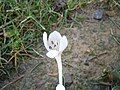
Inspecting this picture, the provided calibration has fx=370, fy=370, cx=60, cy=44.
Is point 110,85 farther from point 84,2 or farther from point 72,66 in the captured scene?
point 84,2

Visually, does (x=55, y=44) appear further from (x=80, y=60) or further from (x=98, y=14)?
(x=98, y=14)

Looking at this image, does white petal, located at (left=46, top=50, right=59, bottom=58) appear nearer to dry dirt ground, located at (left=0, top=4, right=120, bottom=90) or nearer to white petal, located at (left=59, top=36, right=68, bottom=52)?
white petal, located at (left=59, top=36, right=68, bottom=52)

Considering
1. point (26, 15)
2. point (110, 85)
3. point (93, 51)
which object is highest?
point (26, 15)

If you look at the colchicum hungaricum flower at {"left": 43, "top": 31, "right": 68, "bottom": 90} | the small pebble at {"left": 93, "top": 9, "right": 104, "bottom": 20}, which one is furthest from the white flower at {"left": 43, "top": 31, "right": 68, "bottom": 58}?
the small pebble at {"left": 93, "top": 9, "right": 104, "bottom": 20}

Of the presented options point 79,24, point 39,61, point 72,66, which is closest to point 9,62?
point 39,61

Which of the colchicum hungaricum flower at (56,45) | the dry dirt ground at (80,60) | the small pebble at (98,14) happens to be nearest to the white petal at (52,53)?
the colchicum hungaricum flower at (56,45)
